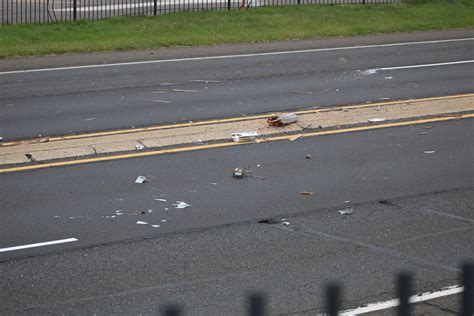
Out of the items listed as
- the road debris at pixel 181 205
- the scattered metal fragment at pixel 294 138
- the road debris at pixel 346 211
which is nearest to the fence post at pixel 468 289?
the road debris at pixel 346 211

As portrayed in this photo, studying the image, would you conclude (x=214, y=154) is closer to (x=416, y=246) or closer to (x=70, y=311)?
(x=416, y=246)

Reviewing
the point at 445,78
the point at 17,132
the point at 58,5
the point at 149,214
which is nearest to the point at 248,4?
the point at 58,5

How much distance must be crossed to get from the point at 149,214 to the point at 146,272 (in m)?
1.81

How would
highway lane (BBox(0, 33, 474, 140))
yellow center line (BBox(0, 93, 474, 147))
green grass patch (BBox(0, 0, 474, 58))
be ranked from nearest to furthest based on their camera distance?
yellow center line (BBox(0, 93, 474, 147)) < highway lane (BBox(0, 33, 474, 140)) < green grass patch (BBox(0, 0, 474, 58))

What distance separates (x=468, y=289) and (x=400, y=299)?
12.9 inches

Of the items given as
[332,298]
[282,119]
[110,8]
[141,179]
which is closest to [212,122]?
[282,119]

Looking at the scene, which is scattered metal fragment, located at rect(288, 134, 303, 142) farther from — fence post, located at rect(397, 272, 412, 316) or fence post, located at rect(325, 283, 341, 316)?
fence post, located at rect(325, 283, 341, 316)

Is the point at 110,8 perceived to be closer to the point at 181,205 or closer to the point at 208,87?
the point at 208,87

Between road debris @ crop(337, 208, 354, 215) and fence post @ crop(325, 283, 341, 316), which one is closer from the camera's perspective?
fence post @ crop(325, 283, 341, 316)

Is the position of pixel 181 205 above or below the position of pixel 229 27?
below

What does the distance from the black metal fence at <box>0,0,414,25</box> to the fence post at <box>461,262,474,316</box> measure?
23357 millimetres

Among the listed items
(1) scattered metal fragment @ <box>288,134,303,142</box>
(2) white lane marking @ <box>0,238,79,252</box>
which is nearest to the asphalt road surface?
(2) white lane marking @ <box>0,238,79,252</box>

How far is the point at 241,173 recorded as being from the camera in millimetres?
11844

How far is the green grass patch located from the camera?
77.3 feet
